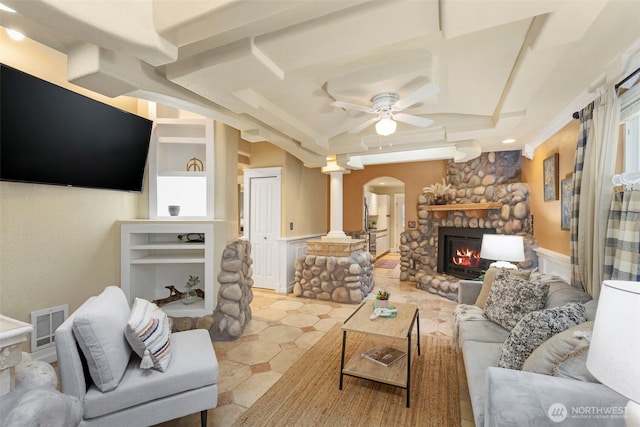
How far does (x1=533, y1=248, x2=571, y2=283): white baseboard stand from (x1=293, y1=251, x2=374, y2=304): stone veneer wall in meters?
2.44

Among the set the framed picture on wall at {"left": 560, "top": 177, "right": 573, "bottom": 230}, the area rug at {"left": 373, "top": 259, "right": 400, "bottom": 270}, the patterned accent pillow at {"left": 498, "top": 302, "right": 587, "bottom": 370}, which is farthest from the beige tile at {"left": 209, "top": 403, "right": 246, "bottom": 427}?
the area rug at {"left": 373, "top": 259, "right": 400, "bottom": 270}

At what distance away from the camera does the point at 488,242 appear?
10.3ft

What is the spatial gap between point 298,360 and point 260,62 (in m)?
2.49

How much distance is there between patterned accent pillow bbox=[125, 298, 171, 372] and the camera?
62.9 inches

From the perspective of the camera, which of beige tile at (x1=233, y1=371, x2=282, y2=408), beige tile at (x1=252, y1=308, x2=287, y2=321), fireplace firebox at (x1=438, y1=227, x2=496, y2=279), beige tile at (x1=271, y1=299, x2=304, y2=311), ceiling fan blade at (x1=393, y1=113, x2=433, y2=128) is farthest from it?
fireplace firebox at (x1=438, y1=227, x2=496, y2=279)

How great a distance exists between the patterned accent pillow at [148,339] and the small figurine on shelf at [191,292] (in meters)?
1.45

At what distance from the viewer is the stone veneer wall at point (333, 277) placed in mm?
4566

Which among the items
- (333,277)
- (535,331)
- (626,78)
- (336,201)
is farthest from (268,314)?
(626,78)

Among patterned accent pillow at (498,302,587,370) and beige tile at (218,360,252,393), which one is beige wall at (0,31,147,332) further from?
patterned accent pillow at (498,302,587,370)

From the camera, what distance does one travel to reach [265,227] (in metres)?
5.17

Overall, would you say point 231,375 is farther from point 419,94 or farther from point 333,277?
point 419,94

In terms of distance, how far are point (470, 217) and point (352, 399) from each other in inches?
156

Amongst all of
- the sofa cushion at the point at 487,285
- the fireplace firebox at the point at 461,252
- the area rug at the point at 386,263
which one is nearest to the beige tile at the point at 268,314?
the sofa cushion at the point at 487,285

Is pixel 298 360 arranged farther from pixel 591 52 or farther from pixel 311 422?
pixel 591 52
